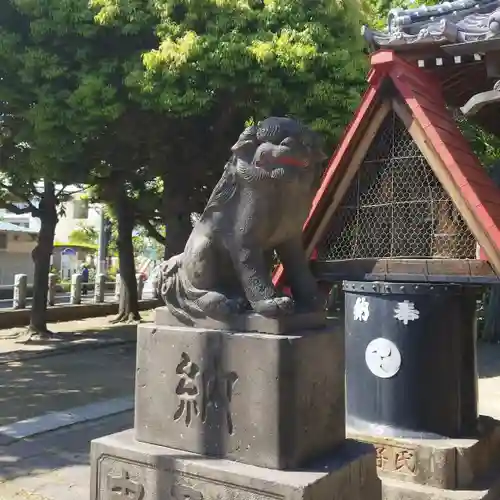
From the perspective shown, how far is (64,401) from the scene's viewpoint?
31.7 feet

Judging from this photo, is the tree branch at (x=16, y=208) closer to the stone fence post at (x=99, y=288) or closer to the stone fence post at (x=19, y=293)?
the stone fence post at (x=19, y=293)

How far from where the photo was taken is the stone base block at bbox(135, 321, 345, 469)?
145 inches

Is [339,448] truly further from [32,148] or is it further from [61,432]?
[32,148]

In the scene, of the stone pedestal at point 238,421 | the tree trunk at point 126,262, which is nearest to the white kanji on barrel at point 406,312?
the stone pedestal at point 238,421

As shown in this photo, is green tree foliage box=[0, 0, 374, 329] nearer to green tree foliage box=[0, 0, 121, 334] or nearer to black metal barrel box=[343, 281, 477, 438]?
green tree foliage box=[0, 0, 121, 334]

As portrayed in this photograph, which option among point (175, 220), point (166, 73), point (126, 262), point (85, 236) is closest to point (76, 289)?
point (126, 262)

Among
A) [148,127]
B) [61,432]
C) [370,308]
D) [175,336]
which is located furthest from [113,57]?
[175,336]

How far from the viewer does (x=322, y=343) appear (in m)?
3.95

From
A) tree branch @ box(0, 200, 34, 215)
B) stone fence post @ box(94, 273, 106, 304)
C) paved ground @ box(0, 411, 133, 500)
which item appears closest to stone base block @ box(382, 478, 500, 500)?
paved ground @ box(0, 411, 133, 500)

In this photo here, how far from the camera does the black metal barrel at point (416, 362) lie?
5.91 meters

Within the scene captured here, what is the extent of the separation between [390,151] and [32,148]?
8726mm

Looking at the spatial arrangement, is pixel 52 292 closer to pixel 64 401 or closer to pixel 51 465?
pixel 64 401

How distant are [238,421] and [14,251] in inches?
1022

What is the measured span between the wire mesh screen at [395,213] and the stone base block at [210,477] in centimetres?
249
